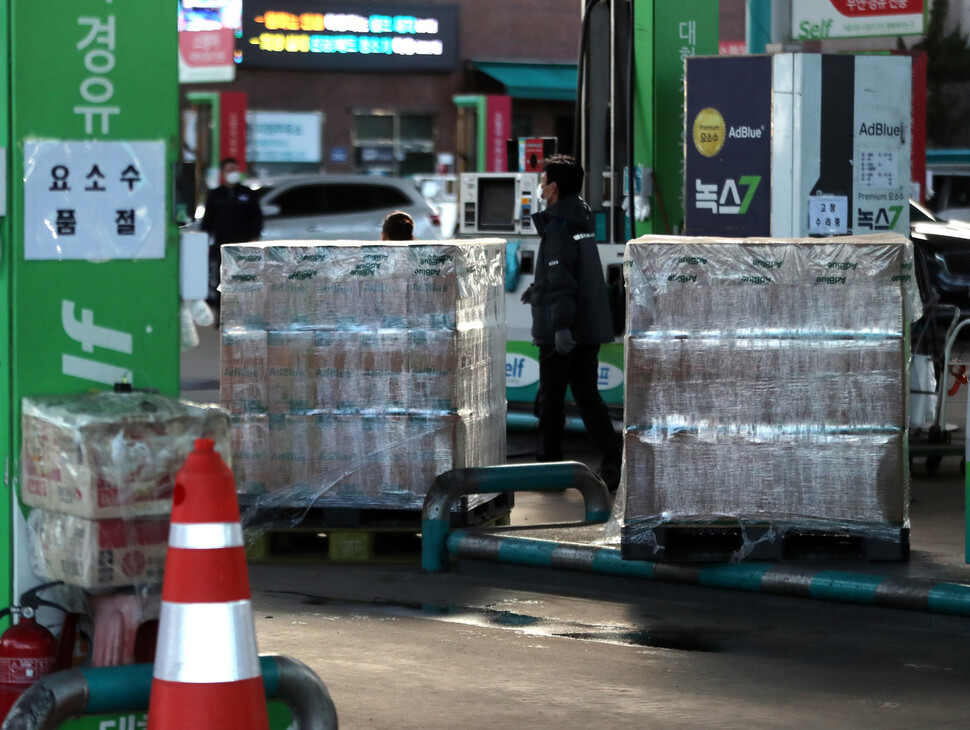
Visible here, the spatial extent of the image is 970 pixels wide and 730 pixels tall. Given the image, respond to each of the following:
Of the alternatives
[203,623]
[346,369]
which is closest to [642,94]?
[346,369]

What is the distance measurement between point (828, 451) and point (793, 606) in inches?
28.5

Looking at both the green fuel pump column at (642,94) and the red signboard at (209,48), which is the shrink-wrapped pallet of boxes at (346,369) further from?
the red signboard at (209,48)

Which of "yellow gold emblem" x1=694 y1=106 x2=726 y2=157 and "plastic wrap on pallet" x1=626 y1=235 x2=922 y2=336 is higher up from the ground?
"yellow gold emblem" x1=694 y1=106 x2=726 y2=157

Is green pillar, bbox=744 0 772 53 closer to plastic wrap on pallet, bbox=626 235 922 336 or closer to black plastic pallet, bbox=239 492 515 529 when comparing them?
plastic wrap on pallet, bbox=626 235 922 336

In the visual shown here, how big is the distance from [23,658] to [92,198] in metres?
1.26

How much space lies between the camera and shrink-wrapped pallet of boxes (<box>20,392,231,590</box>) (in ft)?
14.2

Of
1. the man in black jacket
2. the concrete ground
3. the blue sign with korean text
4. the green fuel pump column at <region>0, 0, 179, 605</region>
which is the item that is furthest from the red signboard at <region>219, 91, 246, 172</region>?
the green fuel pump column at <region>0, 0, 179, 605</region>

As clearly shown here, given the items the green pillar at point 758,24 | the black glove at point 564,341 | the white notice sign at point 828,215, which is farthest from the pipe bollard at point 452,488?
the green pillar at point 758,24

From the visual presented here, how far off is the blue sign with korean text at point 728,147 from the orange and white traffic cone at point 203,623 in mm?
7692

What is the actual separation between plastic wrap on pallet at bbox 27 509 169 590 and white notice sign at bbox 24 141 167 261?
75 cm

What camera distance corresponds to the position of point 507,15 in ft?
136

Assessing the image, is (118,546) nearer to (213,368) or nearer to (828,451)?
(828,451)

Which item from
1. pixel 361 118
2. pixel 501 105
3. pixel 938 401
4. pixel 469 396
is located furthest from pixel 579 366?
pixel 361 118

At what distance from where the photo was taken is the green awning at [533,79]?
4063cm
